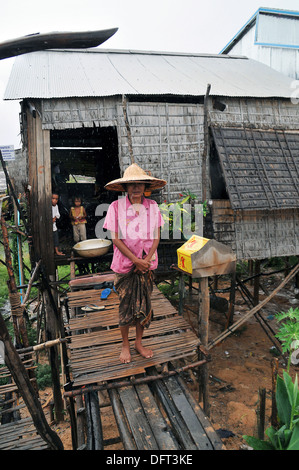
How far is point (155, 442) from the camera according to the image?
2443mm

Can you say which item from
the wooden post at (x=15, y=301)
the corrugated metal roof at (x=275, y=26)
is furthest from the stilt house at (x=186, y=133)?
the corrugated metal roof at (x=275, y=26)

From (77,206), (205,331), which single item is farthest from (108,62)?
(205,331)

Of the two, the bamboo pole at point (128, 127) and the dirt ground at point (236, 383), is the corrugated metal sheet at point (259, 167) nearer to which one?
the bamboo pole at point (128, 127)

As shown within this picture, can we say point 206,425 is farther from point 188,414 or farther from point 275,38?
point 275,38

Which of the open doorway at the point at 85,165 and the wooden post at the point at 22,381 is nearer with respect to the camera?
the wooden post at the point at 22,381

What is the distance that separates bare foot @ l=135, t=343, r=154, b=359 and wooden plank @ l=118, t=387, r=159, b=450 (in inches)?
16.0

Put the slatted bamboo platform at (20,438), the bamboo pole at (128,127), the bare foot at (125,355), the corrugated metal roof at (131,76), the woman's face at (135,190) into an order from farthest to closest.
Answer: the bamboo pole at (128,127) → the corrugated metal roof at (131,76) → the bare foot at (125,355) → the woman's face at (135,190) → the slatted bamboo platform at (20,438)

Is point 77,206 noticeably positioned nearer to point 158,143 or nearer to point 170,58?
point 158,143

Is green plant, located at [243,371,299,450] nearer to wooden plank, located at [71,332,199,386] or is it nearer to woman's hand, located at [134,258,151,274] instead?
wooden plank, located at [71,332,199,386]

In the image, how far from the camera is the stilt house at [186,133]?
584cm

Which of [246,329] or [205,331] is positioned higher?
[205,331]

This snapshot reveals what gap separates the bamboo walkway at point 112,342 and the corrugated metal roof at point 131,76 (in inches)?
159

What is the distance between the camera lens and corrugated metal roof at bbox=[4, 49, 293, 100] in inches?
229
